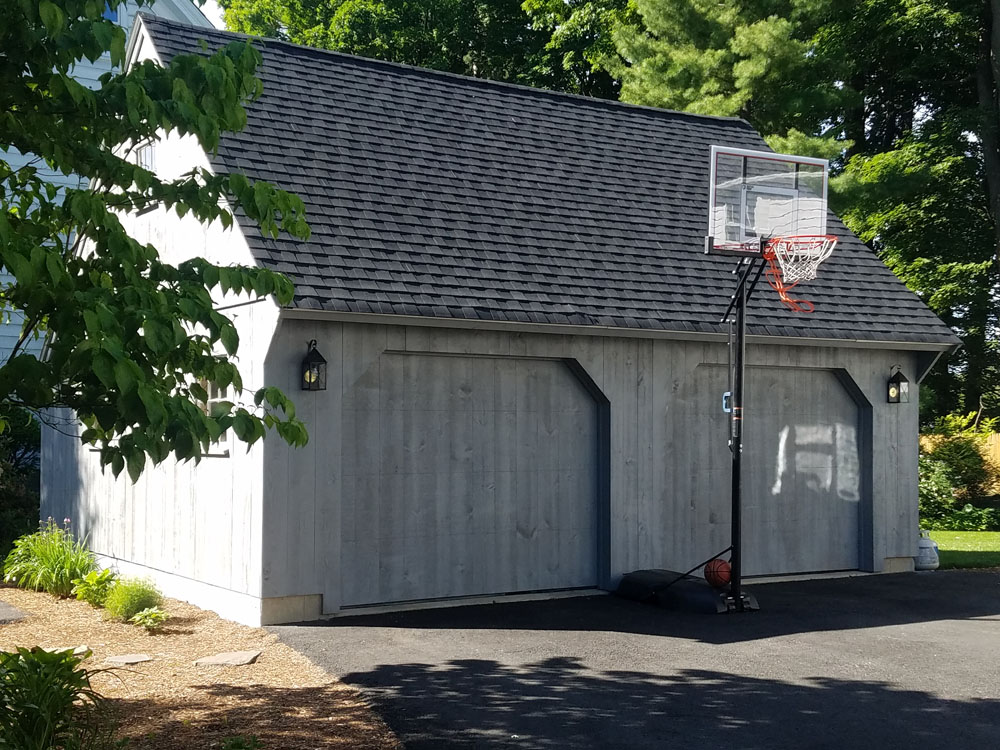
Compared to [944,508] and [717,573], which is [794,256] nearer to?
[717,573]

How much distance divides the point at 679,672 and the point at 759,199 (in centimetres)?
499

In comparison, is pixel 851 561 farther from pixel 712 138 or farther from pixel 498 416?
pixel 712 138

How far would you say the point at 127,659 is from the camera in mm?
8406

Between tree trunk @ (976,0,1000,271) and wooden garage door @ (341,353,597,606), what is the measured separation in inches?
671

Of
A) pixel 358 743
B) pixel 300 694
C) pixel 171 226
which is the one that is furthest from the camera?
pixel 171 226

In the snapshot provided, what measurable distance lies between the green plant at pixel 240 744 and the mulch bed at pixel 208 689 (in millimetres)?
83

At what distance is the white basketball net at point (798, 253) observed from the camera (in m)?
10.9

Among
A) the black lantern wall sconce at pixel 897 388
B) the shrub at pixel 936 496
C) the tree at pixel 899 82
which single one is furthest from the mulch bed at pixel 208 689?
the tree at pixel 899 82

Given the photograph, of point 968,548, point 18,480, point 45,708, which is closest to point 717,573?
point 45,708

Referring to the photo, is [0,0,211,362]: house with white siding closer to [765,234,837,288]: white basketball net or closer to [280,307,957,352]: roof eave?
[280,307,957,352]: roof eave

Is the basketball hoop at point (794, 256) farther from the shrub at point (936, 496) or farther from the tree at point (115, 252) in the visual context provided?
the shrub at point (936, 496)

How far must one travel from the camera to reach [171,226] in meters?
12.0

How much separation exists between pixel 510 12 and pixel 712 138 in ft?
56.0

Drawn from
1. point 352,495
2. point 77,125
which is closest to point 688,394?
point 352,495
